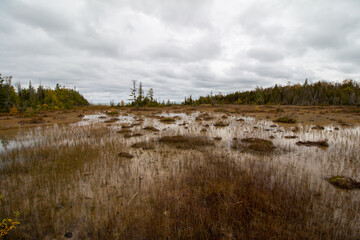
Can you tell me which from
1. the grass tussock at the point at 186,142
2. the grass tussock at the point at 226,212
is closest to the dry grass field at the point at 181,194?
the grass tussock at the point at 226,212

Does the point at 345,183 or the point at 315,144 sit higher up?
the point at 315,144

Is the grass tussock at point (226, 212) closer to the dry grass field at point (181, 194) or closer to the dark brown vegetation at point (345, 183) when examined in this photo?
the dry grass field at point (181, 194)

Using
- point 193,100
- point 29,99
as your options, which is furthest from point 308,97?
point 29,99

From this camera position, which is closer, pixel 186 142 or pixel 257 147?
pixel 257 147

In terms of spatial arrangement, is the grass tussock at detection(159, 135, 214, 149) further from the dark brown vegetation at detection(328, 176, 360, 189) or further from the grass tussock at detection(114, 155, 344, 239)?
the dark brown vegetation at detection(328, 176, 360, 189)

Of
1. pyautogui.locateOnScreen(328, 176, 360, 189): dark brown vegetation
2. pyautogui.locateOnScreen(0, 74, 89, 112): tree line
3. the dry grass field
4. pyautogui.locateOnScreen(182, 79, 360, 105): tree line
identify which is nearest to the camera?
the dry grass field

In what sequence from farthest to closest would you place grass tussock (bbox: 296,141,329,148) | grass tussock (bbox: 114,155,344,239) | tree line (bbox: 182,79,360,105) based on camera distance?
tree line (bbox: 182,79,360,105) < grass tussock (bbox: 296,141,329,148) < grass tussock (bbox: 114,155,344,239)

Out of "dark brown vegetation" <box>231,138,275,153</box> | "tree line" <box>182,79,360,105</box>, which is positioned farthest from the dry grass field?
"tree line" <box>182,79,360,105</box>

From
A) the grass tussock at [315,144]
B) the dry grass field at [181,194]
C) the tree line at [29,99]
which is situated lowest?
the dry grass field at [181,194]

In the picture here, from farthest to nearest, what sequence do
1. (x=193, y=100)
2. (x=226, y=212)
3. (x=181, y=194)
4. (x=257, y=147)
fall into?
(x=193, y=100), (x=257, y=147), (x=181, y=194), (x=226, y=212)

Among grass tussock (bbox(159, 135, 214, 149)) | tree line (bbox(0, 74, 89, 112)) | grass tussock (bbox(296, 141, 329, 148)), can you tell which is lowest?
grass tussock (bbox(159, 135, 214, 149))

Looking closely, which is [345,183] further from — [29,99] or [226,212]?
[29,99]

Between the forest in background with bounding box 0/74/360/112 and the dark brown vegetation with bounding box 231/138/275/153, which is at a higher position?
the forest in background with bounding box 0/74/360/112

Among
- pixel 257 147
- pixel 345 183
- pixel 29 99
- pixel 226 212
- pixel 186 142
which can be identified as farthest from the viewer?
pixel 29 99
